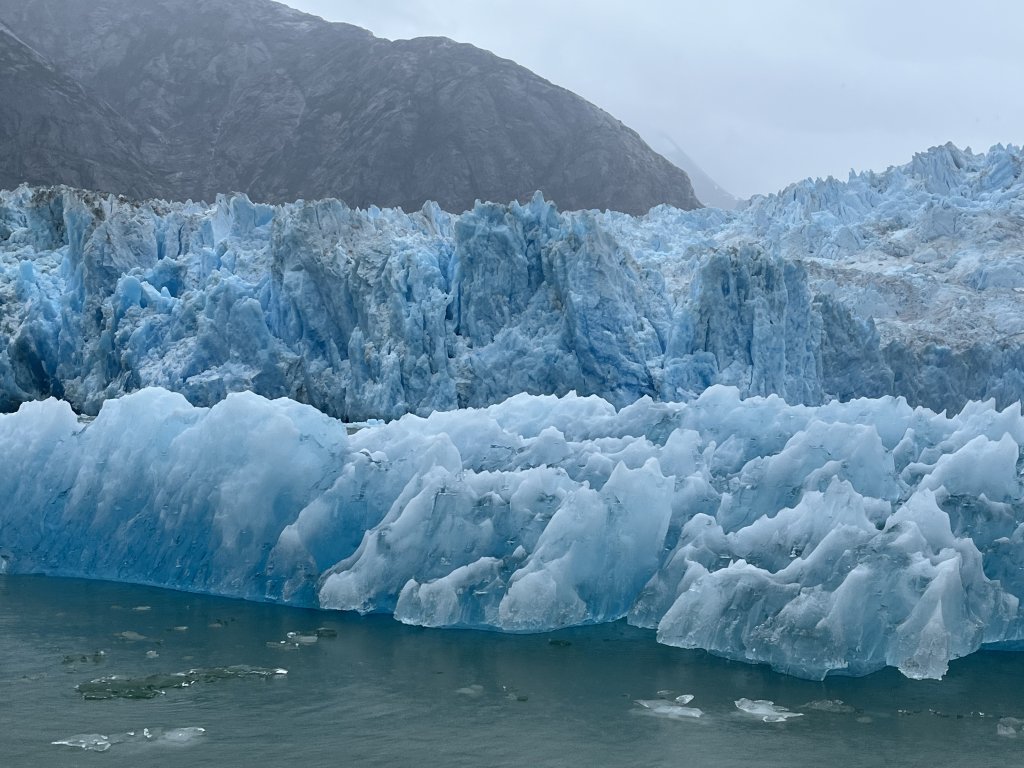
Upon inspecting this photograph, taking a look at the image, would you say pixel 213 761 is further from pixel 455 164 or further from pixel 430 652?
pixel 455 164

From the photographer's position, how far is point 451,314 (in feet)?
70.8

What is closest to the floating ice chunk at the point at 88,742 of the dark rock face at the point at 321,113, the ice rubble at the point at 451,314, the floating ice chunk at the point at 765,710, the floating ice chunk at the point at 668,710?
the floating ice chunk at the point at 668,710

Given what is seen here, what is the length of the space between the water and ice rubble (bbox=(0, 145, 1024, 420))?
1280cm

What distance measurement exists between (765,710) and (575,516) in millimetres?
2107

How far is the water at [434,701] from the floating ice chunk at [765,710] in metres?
0.04

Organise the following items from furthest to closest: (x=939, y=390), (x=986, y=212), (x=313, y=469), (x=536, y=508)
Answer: (x=986, y=212) → (x=939, y=390) → (x=313, y=469) → (x=536, y=508)

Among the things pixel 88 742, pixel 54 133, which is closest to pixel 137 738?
pixel 88 742

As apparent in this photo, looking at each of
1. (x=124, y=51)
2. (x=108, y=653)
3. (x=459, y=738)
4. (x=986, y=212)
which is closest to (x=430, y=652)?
(x=459, y=738)

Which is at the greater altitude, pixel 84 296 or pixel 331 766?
pixel 84 296

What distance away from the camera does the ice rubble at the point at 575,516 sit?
6.98 m

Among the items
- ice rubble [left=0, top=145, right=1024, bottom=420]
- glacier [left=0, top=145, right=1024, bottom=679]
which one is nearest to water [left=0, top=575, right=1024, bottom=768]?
glacier [left=0, top=145, right=1024, bottom=679]

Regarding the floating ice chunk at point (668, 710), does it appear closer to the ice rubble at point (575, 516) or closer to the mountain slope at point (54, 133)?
the ice rubble at point (575, 516)

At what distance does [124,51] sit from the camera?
234 feet

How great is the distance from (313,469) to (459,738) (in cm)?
366
